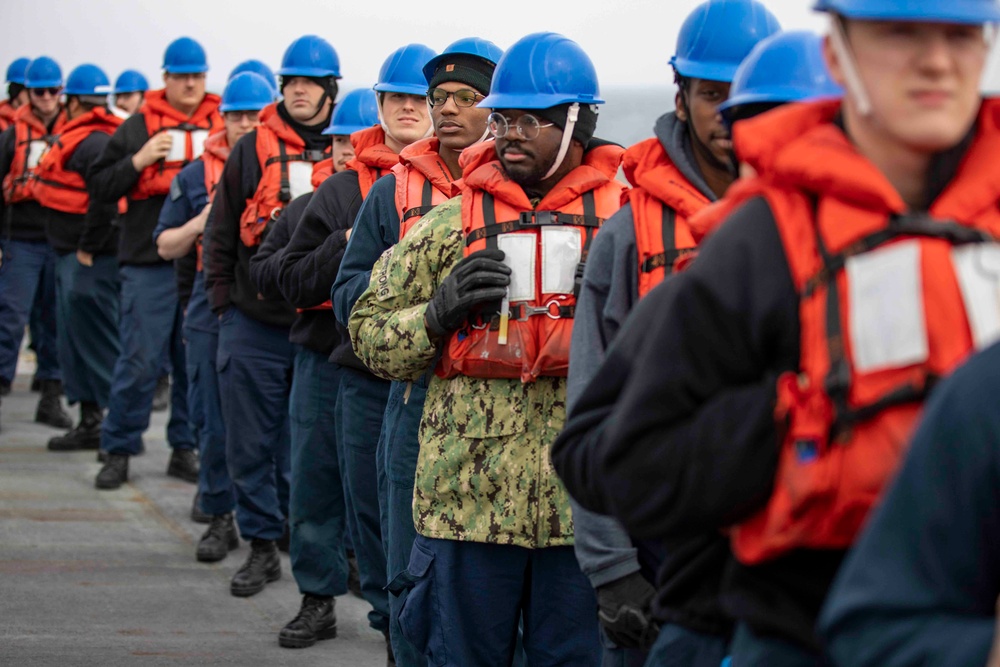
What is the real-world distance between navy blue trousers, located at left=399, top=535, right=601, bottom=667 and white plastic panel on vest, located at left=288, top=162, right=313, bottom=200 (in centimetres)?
322

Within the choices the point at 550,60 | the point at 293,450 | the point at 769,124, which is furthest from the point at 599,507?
the point at 293,450

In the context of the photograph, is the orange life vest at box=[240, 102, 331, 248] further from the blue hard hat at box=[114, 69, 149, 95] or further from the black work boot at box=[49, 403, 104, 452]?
the blue hard hat at box=[114, 69, 149, 95]

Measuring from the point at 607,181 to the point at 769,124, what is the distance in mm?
1963

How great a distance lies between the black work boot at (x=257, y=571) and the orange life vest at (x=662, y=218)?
13.7 ft

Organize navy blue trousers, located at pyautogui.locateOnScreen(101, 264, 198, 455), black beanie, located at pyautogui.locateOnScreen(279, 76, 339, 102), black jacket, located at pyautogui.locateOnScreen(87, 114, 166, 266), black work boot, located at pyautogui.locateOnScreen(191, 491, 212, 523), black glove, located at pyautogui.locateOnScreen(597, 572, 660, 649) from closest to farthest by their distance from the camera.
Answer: black glove, located at pyautogui.locateOnScreen(597, 572, 660, 649)
black beanie, located at pyautogui.locateOnScreen(279, 76, 339, 102)
black work boot, located at pyautogui.locateOnScreen(191, 491, 212, 523)
navy blue trousers, located at pyautogui.locateOnScreen(101, 264, 198, 455)
black jacket, located at pyautogui.locateOnScreen(87, 114, 166, 266)

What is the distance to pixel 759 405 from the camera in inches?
74.9

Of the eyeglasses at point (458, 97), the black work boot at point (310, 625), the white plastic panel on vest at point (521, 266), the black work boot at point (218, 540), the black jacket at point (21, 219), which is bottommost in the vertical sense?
the black work boot at point (218, 540)

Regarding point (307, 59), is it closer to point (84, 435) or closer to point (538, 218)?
point (538, 218)

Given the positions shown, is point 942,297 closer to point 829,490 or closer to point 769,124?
point 829,490

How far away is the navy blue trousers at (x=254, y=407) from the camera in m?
6.86

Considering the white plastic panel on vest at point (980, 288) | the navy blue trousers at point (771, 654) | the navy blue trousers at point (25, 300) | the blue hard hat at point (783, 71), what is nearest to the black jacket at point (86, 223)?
the navy blue trousers at point (25, 300)

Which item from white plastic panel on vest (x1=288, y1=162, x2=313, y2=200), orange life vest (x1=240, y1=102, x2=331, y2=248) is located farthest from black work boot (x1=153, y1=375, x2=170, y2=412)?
white plastic panel on vest (x1=288, y1=162, x2=313, y2=200)

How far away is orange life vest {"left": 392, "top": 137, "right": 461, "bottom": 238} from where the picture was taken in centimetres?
473

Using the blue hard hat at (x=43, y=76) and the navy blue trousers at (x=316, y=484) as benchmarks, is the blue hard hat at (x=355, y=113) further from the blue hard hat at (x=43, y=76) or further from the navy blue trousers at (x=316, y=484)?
the blue hard hat at (x=43, y=76)
